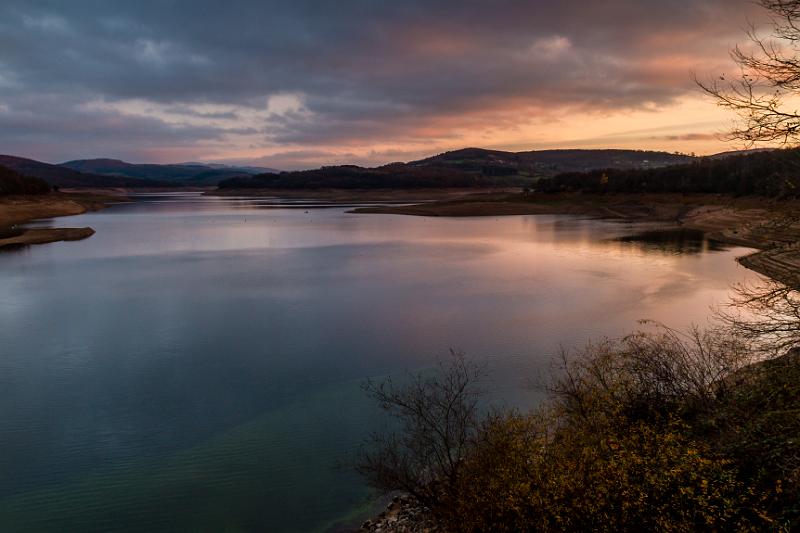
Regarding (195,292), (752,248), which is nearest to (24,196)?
(195,292)

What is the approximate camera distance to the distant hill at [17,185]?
91569mm

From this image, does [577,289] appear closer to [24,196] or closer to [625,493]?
[625,493]

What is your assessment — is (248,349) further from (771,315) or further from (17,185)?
(17,185)

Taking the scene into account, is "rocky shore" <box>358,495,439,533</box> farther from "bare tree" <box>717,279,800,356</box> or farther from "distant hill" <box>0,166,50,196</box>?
"distant hill" <box>0,166,50,196</box>

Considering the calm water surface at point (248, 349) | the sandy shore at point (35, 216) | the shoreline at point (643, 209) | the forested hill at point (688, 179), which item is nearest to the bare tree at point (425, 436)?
the calm water surface at point (248, 349)

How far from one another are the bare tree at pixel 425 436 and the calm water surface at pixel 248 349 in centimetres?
73

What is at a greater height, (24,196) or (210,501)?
(24,196)

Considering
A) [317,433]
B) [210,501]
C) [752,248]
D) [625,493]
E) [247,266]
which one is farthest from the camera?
[752,248]

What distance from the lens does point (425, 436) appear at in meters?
11.3

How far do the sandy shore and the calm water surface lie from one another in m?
11.8

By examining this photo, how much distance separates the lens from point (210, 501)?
39.1 ft

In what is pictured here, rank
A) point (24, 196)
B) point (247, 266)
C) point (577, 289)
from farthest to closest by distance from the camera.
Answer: point (24, 196) → point (247, 266) → point (577, 289)

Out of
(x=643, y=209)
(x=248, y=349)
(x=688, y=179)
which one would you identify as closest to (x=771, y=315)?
(x=248, y=349)

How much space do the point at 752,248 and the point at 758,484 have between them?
48.3 metres
